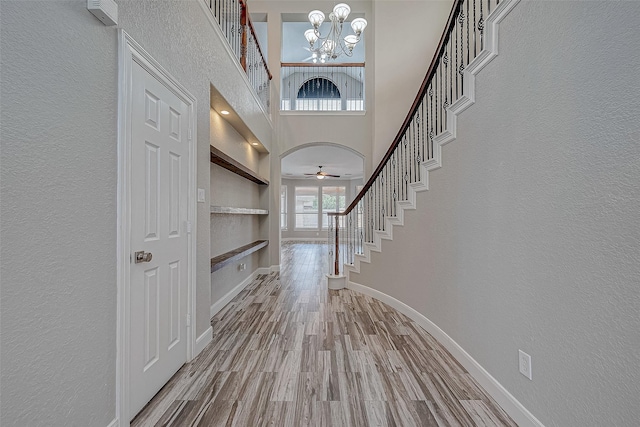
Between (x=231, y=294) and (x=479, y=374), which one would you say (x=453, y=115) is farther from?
(x=231, y=294)

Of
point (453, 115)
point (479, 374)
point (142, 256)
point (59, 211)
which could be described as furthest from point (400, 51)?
point (59, 211)

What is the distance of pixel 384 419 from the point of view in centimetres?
155

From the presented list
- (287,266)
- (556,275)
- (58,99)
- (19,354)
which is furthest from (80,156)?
(287,266)

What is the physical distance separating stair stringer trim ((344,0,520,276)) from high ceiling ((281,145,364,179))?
319 cm

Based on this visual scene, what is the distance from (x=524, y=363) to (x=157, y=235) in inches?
83.3

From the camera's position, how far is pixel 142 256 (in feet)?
5.12

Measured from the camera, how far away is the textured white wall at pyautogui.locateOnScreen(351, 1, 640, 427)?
3.35 ft

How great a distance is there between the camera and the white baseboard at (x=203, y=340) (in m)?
2.24

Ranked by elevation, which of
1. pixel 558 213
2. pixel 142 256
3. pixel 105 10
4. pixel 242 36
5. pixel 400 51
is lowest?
pixel 142 256

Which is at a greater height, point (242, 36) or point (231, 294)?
point (242, 36)

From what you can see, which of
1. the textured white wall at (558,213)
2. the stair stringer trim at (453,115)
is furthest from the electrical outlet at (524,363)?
the stair stringer trim at (453,115)

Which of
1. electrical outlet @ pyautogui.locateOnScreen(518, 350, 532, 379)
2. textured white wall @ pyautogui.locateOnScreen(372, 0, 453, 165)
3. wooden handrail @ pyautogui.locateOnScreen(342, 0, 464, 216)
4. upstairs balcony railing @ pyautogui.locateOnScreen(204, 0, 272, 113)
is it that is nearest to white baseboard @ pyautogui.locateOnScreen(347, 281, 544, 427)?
electrical outlet @ pyautogui.locateOnScreen(518, 350, 532, 379)

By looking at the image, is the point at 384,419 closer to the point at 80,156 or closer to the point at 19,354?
the point at 19,354

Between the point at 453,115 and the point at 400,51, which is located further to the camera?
the point at 400,51
